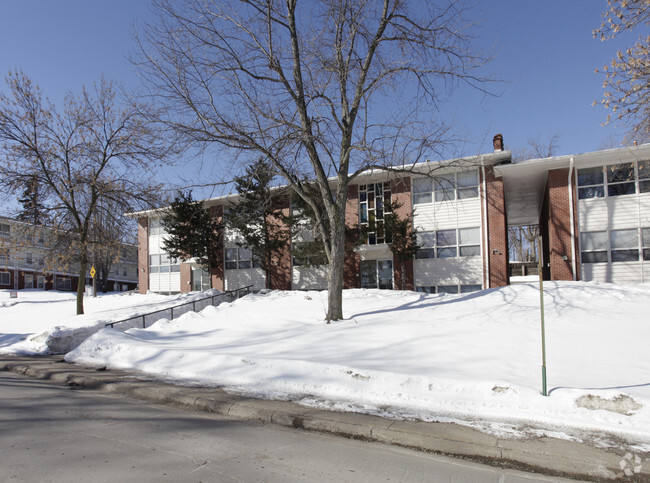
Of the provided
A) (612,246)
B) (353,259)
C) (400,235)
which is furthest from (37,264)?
(612,246)

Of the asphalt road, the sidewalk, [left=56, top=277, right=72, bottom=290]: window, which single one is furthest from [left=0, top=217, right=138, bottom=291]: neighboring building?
the asphalt road

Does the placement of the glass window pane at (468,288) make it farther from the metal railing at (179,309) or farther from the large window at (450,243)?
the metal railing at (179,309)

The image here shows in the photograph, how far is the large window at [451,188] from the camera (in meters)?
22.3

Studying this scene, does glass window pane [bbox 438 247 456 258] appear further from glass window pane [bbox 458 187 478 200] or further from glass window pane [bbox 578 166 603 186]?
glass window pane [bbox 578 166 603 186]

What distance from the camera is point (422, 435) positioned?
5.00m

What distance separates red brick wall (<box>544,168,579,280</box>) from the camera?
20344 mm

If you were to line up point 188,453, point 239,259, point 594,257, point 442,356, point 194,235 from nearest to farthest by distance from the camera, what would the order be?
point 188,453
point 442,356
point 594,257
point 194,235
point 239,259

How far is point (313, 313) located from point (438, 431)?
29.8 feet

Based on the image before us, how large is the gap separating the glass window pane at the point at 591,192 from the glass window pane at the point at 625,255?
106 inches

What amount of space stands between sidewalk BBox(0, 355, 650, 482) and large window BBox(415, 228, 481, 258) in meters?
17.4

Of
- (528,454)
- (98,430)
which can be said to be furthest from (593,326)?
(98,430)

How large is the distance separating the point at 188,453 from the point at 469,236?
20.2m

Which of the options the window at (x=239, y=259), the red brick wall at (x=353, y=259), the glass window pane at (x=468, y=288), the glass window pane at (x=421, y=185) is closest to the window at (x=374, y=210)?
the red brick wall at (x=353, y=259)

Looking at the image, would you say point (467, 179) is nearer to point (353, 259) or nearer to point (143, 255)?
point (353, 259)
